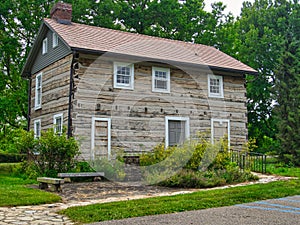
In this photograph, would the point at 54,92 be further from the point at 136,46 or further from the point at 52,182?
the point at 52,182

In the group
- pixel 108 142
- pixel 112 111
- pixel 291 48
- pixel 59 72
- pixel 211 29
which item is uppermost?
pixel 211 29

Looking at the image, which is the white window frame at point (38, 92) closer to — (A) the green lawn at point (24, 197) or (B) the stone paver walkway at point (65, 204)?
(B) the stone paver walkway at point (65, 204)

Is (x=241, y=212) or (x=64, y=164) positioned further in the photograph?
(x=64, y=164)

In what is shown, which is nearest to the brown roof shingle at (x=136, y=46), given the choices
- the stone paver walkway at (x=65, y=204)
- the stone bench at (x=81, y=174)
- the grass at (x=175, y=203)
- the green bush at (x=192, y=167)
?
the green bush at (x=192, y=167)

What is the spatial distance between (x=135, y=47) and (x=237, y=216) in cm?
1210

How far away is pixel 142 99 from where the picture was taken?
1766 cm

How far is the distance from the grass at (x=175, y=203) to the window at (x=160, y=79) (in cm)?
773

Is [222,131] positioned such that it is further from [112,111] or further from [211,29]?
[211,29]

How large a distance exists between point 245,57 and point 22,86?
17463mm

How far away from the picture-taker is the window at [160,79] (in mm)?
18188

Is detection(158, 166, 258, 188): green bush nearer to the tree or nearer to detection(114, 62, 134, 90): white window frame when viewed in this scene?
detection(114, 62, 134, 90): white window frame

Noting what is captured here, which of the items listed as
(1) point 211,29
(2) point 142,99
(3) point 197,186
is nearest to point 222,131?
(2) point 142,99

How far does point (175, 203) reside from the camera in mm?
9031

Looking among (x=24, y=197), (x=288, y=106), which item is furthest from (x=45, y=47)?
(x=288, y=106)
